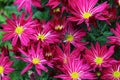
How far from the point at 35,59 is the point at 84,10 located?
267mm

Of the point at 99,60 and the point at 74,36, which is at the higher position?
the point at 74,36

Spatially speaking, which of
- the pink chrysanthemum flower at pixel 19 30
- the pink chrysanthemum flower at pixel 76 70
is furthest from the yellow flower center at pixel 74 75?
the pink chrysanthemum flower at pixel 19 30

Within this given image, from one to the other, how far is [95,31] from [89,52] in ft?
0.44

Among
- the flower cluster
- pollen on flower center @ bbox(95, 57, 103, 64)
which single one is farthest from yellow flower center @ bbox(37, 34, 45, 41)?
pollen on flower center @ bbox(95, 57, 103, 64)

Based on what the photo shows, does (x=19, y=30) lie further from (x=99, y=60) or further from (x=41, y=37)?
(x=99, y=60)

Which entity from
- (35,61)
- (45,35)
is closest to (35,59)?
(35,61)

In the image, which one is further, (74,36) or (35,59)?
(74,36)

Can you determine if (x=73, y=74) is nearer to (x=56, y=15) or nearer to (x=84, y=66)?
(x=84, y=66)

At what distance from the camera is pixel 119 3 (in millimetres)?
1600

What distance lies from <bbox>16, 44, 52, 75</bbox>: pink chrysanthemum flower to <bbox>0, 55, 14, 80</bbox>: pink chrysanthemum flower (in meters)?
0.07

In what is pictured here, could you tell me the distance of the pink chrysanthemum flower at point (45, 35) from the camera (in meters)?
1.55

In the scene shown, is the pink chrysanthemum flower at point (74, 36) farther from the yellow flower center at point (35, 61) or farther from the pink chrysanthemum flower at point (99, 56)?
the yellow flower center at point (35, 61)

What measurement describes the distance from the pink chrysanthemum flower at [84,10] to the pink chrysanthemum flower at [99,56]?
0.37 ft

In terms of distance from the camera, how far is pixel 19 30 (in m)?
1.57
